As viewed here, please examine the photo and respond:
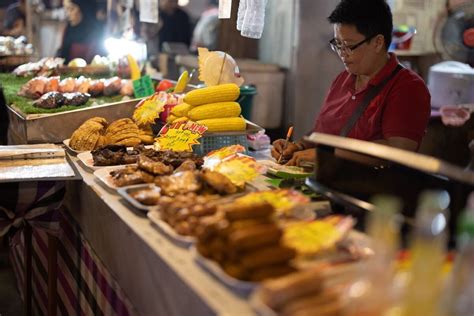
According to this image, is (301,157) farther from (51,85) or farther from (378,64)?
(51,85)

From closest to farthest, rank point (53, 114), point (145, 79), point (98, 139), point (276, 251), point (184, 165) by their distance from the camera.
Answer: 1. point (276, 251)
2. point (184, 165)
3. point (98, 139)
4. point (53, 114)
5. point (145, 79)

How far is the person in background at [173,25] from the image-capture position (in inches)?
405

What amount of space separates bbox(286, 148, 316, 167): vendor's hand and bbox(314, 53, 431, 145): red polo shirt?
0.28 m

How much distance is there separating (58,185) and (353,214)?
162 cm

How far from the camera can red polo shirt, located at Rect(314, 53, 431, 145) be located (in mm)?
3094

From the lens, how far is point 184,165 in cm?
296

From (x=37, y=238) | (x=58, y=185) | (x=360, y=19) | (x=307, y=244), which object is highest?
(x=360, y=19)

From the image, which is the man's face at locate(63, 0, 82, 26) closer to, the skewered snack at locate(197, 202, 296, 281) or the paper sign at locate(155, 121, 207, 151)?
the paper sign at locate(155, 121, 207, 151)

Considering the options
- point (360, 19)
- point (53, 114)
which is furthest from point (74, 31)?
point (360, 19)

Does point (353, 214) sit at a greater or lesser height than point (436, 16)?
lesser

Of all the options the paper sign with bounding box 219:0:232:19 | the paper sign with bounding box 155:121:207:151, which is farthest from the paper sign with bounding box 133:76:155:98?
the paper sign with bounding box 155:121:207:151

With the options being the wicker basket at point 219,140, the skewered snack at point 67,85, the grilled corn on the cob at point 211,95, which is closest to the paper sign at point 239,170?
the wicker basket at point 219,140

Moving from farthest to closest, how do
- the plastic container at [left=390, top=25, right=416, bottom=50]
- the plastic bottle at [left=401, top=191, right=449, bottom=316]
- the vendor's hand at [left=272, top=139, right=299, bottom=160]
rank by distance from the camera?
1. the plastic container at [left=390, top=25, right=416, bottom=50]
2. the vendor's hand at [left=272, top=139, right=299, bottom=160]
3. the plastic bottle at [left=401, top=191, right=449, bottom=316]

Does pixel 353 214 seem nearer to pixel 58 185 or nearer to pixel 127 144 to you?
pixel 58 185
